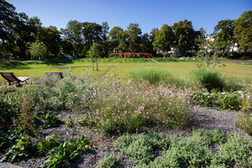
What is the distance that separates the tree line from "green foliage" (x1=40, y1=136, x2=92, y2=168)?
1541 inches

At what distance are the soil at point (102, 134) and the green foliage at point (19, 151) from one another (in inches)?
3.9

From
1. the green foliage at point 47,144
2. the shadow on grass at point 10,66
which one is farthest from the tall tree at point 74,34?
the green foliage at point 47,144

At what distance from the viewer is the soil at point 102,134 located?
2115 millimetres

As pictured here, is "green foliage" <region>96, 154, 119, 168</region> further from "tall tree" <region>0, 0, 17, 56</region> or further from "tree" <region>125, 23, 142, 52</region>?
"tree" <region>125, 23, 142, 52</region>

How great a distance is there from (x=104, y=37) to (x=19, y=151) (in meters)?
59.2

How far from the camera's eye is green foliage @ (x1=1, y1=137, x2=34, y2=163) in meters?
2.16

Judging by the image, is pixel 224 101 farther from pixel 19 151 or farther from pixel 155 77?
pixel 19 151

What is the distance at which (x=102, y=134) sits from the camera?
2.81 meters

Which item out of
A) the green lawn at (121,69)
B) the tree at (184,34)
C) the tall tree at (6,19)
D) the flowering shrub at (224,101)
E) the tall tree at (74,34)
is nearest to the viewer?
the flowering shrub at (224,101)

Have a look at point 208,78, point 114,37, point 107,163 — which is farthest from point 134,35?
point 107,163

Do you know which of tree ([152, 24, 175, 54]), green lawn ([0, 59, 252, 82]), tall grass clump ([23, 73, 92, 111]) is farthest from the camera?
tree ([152, 24, 175, 54])

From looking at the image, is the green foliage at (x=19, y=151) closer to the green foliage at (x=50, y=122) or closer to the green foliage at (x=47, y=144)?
the green foliage at (x=47, y=144)

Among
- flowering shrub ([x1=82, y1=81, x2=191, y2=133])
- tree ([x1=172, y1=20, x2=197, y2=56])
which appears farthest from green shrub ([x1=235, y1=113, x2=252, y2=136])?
tree ([x1=172, y1=20, x2=197, y2=56])

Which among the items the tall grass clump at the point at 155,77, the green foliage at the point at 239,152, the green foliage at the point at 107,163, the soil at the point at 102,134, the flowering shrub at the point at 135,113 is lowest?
the soil at the point at 102,134
